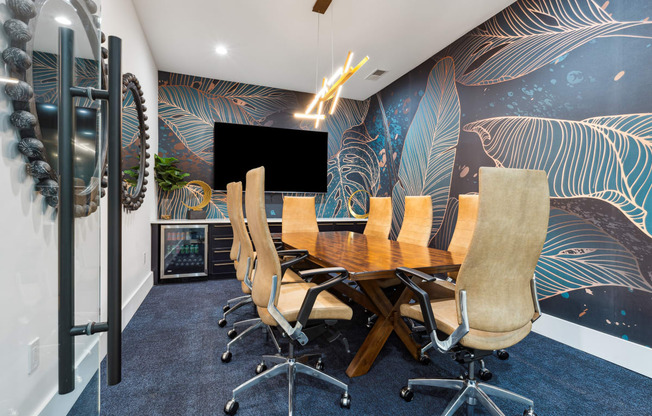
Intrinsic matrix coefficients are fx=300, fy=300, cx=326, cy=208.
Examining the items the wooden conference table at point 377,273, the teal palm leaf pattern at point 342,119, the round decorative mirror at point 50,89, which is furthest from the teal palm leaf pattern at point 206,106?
the wooden conference table at point 377,273

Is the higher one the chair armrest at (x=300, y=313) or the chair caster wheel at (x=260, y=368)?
the chair armrest at (x=300, y=313)

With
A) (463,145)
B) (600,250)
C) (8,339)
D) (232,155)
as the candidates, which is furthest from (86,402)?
(232,155)

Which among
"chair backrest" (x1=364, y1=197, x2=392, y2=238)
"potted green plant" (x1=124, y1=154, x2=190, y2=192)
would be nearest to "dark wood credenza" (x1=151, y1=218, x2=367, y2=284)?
"potted green plant" (x1=124, y1=154, x2=190, y2=192)

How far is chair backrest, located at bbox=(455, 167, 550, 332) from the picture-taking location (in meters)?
1.28

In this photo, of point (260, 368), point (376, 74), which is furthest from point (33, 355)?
point (376, 74)

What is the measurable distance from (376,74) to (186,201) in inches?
139

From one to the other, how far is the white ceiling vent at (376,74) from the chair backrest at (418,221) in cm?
233

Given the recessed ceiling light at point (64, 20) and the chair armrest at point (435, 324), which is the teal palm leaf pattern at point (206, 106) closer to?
the chair armrest at point (435, 324)

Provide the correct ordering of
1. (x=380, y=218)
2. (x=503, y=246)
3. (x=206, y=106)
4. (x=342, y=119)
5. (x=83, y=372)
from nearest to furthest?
(x=83, y=372) < (x=503, y=246) < (x=380, y=218) < (x=206, y=106) < (x=342, y=119)

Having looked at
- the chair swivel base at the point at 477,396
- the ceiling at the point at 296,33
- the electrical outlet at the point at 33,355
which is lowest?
the chair swivel base at the point at 477,396

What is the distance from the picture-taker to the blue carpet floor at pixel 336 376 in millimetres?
1611

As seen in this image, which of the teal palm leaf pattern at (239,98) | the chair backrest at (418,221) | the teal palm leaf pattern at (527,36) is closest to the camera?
the teal palm leaf pattern at (527,36)

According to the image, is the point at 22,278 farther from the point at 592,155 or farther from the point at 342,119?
the point at 342,119

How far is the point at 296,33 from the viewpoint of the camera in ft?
11.6
